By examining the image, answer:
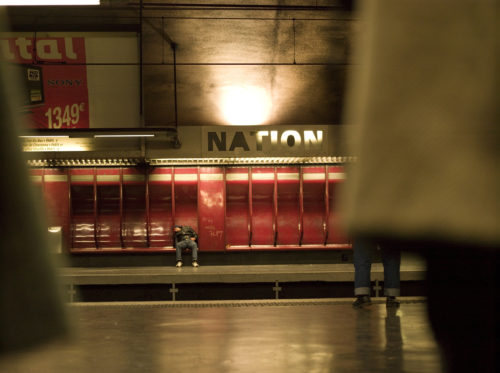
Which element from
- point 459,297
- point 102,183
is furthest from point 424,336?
point 102,183

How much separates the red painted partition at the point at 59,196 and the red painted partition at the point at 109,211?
739 millimetres

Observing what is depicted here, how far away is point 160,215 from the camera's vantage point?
48.7 ft

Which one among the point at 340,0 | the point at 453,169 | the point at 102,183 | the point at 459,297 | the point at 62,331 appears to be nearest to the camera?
the point at 62,331

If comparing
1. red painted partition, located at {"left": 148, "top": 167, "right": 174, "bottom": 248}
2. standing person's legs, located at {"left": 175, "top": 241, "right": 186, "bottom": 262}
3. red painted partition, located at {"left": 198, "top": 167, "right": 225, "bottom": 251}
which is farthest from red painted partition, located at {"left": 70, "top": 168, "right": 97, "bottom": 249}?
red painted partition, located at {"left": 198, "top": 167, "right": 225, "bottom": 251}

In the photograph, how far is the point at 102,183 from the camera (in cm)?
1478

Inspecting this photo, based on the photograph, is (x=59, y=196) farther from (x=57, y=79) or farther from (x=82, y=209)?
(x=57, y=79)

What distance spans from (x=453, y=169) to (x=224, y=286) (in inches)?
450

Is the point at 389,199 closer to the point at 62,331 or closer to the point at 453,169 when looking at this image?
the point at 453,169

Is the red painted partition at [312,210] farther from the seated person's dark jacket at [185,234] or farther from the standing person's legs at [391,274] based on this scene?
the standing person's legs at [391,274]

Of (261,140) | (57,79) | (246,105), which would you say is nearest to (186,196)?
(261,140)

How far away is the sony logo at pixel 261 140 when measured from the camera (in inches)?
556

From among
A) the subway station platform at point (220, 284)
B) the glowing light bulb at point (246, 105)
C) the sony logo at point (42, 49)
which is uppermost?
the sony logo at point (42, 49)

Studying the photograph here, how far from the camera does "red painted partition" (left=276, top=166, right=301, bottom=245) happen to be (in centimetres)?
1495

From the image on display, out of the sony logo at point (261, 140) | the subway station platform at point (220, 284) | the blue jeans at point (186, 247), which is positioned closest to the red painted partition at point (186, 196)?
the blue jeans at point (186, 247)
